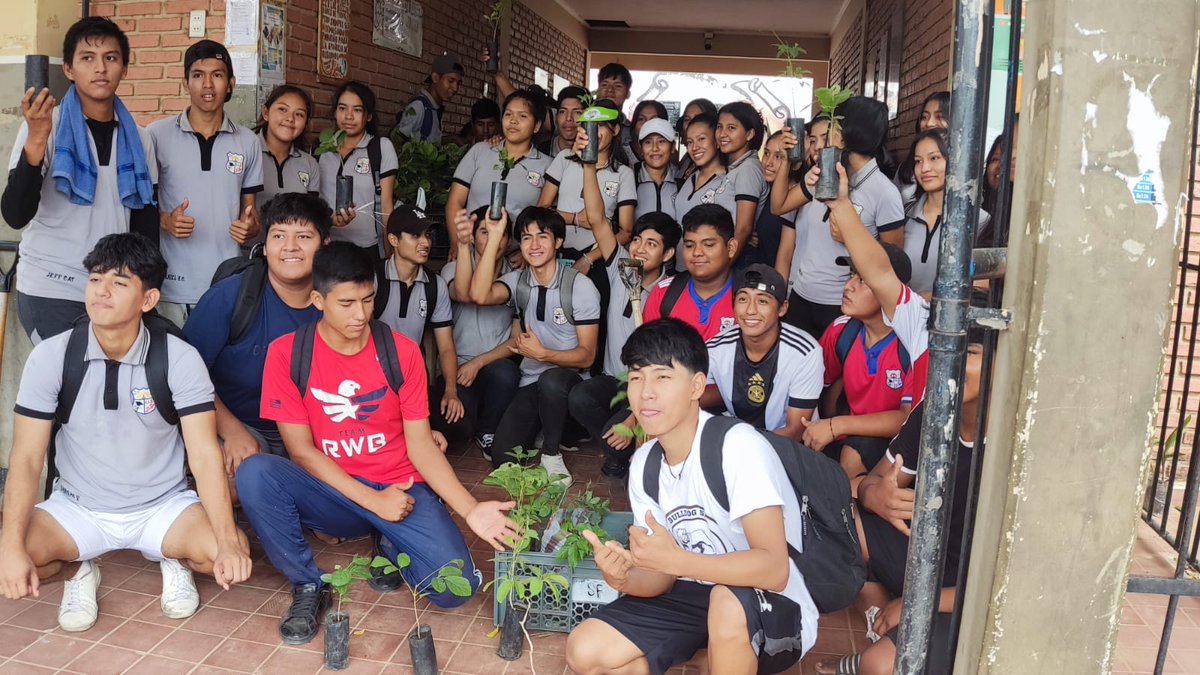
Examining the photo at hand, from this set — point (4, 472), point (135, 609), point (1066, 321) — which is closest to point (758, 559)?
point (1066, 321)

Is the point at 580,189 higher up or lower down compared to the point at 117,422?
higher up

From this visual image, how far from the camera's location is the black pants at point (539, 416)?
495cm

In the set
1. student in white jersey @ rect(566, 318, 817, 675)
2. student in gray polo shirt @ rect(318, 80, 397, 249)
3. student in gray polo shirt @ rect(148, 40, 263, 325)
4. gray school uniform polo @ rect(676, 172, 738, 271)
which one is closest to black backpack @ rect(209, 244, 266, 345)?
student in gray polo shirt @ rect(148, 40, 263, 325)

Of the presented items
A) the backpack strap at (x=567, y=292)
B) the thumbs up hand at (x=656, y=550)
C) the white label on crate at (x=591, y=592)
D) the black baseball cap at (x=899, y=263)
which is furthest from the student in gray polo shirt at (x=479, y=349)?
the thumbs up hand at (x=656, y=550)

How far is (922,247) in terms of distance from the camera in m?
4.36

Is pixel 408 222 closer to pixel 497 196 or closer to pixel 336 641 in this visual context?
pixel 497 196

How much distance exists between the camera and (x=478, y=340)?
17.3 feet

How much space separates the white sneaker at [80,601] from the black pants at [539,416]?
211 cm

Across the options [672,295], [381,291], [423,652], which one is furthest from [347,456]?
[672,295]

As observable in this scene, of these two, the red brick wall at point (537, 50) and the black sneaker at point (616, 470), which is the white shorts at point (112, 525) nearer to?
the black sneaker at point (616, 470)

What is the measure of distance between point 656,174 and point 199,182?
2.64 metres

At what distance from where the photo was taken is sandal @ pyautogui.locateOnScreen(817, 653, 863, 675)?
2869 millimetres

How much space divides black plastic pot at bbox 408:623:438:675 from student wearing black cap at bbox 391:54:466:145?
4512mm

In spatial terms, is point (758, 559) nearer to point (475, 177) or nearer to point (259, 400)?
point (259, 400)
